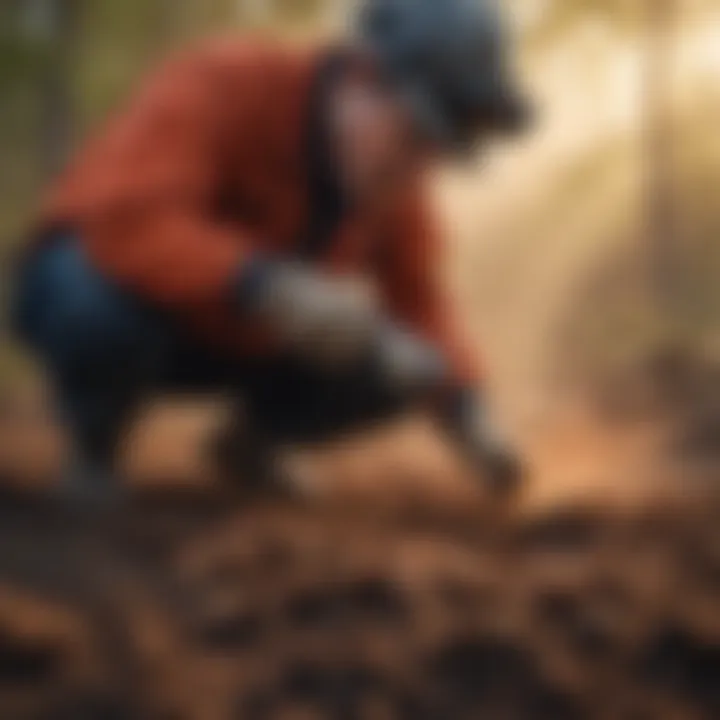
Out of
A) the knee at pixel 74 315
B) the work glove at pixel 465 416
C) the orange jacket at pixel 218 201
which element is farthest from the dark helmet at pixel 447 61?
the knee at pixel 74 315

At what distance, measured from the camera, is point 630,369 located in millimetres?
1382

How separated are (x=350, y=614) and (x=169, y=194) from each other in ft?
1.11

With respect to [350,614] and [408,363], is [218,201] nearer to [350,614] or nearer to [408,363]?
[408,363]

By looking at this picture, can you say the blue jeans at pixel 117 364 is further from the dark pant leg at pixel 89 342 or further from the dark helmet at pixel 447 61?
the dark helmet at pixel 447 61

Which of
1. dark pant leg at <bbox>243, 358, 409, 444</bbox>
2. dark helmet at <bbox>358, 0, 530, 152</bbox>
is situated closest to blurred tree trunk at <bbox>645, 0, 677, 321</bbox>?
dark helmet at <bbox>358, 0, 530, 152</bbox>

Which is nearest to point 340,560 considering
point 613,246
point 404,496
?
point 404,496

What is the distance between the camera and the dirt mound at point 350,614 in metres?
1.28

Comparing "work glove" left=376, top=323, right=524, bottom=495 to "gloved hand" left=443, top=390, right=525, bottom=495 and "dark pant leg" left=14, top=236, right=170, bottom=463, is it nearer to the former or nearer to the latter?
"gloved hand" left=443, top=390, right=525, bottom=495

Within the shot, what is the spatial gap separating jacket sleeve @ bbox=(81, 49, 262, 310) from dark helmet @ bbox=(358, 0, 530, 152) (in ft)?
0.42

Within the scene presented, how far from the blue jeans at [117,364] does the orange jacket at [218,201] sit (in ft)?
0.06

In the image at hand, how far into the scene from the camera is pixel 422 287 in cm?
136

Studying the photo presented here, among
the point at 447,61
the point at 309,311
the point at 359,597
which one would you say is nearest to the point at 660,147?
the point at 447,61

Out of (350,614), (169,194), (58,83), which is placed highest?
(58,83)

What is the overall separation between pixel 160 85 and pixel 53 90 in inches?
3.3
